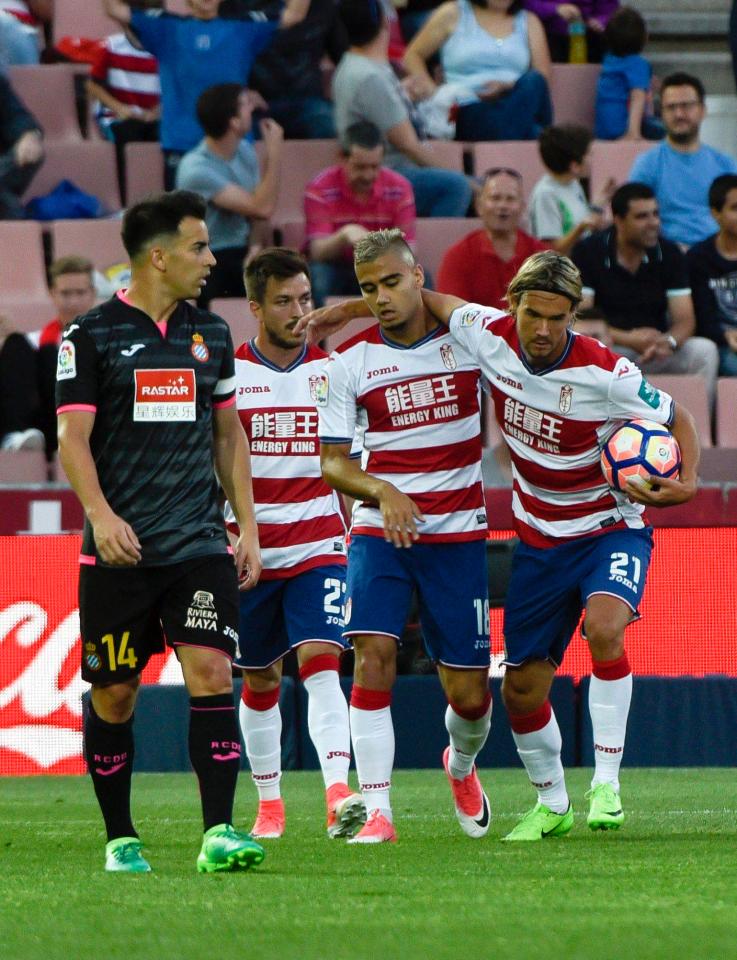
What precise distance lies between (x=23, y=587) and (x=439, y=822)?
3.96 metres

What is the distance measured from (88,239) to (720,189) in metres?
4.68

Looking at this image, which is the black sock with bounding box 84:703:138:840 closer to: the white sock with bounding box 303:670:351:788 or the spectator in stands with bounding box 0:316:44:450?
the white sock with bounding box 303:670:351:788

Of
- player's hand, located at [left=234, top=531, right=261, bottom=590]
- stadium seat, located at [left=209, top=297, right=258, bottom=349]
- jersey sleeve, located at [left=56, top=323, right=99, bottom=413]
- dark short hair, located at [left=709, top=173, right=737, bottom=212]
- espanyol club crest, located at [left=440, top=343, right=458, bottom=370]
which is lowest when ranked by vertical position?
stadium seat, located at [left=209, top=297, right=258, bottom=349]

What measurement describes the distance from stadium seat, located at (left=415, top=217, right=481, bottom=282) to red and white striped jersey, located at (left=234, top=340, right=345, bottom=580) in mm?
6177

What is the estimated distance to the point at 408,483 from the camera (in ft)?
23.6

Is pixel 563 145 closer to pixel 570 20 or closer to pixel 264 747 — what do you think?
pixel 570 20

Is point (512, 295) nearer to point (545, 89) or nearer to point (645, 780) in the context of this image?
point (645, 780)

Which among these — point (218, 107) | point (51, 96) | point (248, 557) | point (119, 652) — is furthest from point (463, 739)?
point (51, 96)

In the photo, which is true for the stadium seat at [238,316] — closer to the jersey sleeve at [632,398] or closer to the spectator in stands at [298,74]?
the spectator in stands at [298,74]

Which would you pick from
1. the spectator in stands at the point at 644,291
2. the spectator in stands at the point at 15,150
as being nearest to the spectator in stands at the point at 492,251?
the spectator in stands at the point at 644,291

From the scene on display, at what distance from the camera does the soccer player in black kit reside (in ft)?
19.2

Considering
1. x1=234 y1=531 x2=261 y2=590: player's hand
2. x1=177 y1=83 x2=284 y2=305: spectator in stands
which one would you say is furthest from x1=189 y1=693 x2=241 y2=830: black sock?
x1=177 y1=83 x2=284 y2=305: spectator in stands

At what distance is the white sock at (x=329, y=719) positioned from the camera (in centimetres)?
762

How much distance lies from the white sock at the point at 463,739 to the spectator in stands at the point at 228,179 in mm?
6398
